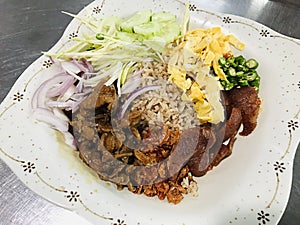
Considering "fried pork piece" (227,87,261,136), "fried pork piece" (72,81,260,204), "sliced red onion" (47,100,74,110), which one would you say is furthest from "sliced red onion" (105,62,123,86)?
"fried pork piece" (227,87,261,136)

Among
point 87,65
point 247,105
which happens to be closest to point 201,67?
point 247,105

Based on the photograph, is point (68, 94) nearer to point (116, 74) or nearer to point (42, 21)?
point (116, 74)

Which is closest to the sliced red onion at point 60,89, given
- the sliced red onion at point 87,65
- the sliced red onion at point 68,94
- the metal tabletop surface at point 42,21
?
the sliced red onion at point 68,94

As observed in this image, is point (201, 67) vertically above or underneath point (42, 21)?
above

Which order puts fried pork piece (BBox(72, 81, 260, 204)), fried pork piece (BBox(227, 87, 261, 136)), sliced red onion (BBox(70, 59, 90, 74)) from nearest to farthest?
1. fried pork piece (BBox(72, 81, 260, 204))
2. fried pork piece (BBox(227, 87, 261, 136))
3. sliced red onion (BBox(70, 59, 90, 74))

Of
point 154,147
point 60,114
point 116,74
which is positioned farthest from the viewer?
point 116,74

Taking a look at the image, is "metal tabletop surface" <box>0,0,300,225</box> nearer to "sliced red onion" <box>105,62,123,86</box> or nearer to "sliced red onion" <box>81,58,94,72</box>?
"sliced red onion" <box>81,58,94,72</box>

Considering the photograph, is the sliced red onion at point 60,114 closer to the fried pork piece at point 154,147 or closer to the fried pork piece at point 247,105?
the fried pork piece at point 154,147
